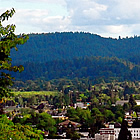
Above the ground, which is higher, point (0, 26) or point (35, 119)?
point (0, 26)

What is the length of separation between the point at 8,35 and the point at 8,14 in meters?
0.43

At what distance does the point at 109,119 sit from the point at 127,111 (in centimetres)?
1149

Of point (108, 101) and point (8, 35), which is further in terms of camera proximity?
point (108, 101)

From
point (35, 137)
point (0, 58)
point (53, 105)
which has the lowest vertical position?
point (53, 105)

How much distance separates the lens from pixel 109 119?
309ft

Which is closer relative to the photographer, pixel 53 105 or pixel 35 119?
pixel 35 119

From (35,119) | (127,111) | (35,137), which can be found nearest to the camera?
(35,137)

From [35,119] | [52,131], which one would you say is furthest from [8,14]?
[35,119]

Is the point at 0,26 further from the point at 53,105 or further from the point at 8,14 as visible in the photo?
the point at 53,105

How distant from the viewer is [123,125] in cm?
5922

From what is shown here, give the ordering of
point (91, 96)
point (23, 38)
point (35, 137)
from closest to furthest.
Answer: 1. point (23, 38)
2. point (35, 137)
3. point (91, 96)

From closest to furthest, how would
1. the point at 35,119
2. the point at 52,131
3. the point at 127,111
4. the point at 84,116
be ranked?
the point at 52,131, the point at 35,119, the point at 84,116, the point at 127,111

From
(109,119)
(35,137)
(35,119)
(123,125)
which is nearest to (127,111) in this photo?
(109,119)

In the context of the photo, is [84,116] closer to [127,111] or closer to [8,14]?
[127,111]
